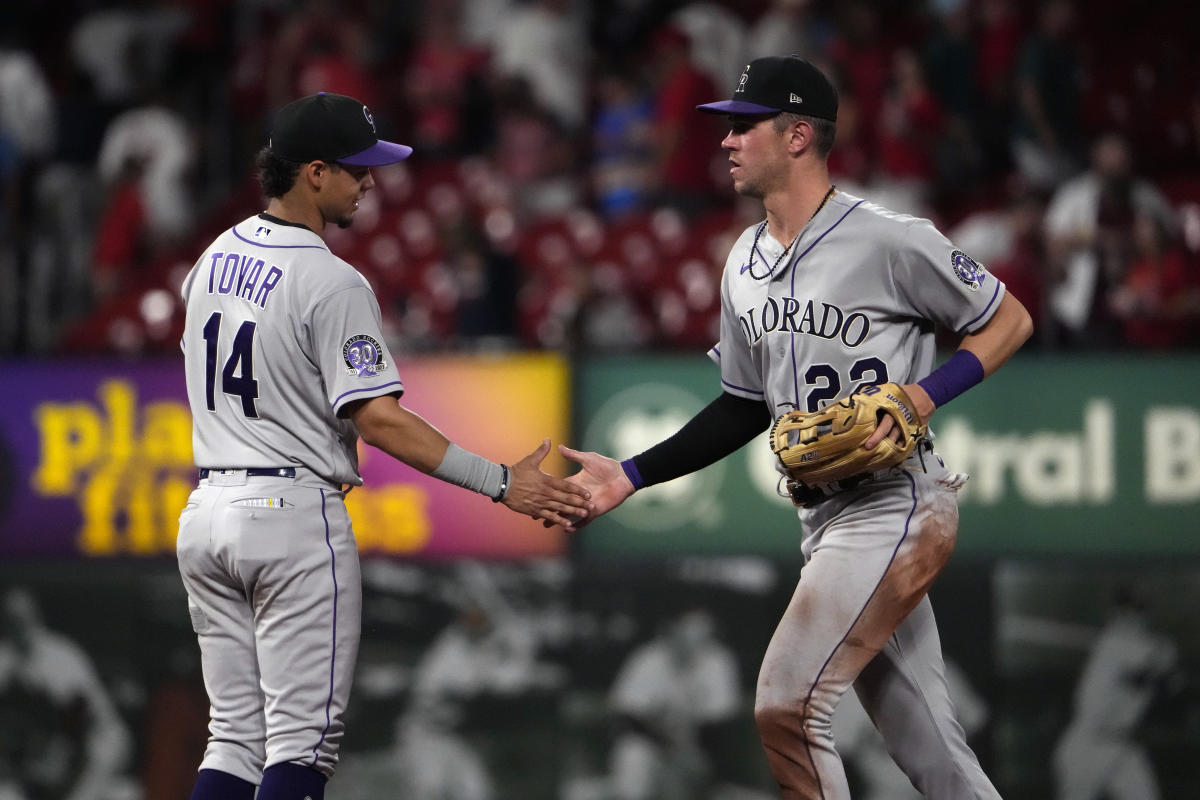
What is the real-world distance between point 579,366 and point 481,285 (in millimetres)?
1220

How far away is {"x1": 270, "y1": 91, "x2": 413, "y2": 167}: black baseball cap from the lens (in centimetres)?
394

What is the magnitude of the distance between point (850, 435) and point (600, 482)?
0.97m

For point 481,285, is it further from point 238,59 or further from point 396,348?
point 238,59

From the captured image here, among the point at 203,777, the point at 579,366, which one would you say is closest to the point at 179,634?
the point at 579,366

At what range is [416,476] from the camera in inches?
271

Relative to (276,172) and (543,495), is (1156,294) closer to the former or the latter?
(543,495)

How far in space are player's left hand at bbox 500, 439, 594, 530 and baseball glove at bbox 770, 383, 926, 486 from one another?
0.68 m

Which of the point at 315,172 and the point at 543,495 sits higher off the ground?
the point at 315,172

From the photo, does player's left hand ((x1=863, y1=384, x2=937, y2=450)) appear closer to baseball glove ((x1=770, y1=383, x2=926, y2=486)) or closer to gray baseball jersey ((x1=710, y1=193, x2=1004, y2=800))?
baseball glove ((x1=770, y1=383, x2=926, y2=486))

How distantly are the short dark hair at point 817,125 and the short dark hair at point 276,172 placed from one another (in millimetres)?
1210

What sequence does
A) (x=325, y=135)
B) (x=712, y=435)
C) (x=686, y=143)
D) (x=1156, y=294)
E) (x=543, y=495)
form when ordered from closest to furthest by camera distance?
(x=325, y=135), (x=543, y=495), (x=712, y=435), (x=1156, y=294), (x=686, y=143)

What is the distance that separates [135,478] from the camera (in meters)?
6.93

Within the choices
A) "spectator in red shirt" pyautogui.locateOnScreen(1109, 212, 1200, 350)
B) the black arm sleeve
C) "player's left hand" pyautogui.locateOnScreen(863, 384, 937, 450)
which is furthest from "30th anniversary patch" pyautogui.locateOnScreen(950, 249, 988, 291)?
"spectator in red shirt" pyautogui.locateOnScreen(1109, 212, 1200, 350)

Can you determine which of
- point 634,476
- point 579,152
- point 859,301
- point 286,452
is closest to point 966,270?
point 859,301
